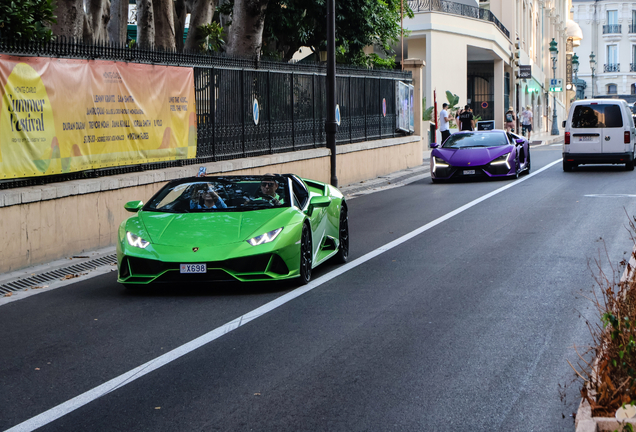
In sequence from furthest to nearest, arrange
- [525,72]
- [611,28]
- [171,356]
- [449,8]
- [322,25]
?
[611,28] → [525,72] → [449,8] → [322,25] → [171,356]

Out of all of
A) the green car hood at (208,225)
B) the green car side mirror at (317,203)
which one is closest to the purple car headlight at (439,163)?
the green car side mirror at (317,203)

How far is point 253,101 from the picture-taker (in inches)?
733

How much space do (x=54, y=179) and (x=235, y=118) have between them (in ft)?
19.8

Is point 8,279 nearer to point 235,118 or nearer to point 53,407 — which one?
point 53,407

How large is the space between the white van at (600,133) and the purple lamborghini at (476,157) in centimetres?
194

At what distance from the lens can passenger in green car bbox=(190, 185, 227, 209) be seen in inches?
386

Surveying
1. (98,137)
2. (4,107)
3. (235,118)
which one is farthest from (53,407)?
(235,118)

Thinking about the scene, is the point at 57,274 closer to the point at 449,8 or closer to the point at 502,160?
the point at 502,160

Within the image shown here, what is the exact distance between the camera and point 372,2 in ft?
95.8

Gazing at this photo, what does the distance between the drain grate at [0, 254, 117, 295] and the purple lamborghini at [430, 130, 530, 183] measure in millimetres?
12412

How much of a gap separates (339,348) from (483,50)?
43.6 meters

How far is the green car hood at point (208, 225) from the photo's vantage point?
29.4 ft

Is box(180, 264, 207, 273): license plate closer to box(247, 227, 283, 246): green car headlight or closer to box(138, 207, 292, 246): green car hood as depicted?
box(138, 207, 292, 246): green car hood

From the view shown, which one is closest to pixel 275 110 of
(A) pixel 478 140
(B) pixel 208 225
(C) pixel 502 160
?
(A) pixel 478 140
